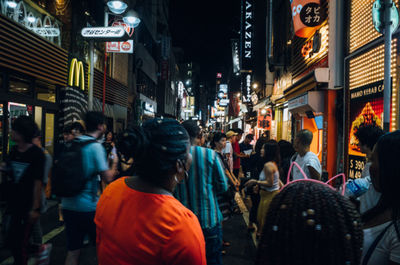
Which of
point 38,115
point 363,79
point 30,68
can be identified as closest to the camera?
point 363,79

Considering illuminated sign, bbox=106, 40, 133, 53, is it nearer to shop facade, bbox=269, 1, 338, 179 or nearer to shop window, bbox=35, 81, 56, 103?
shop window, bbox=35, 81, 56, 103

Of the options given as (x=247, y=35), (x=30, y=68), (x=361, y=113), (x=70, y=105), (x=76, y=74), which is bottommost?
(x=361, y=113)

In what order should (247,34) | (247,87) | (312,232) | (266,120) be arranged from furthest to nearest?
1. (247,87)
2. (247,34)
3. (266,120)
4. (312,232)

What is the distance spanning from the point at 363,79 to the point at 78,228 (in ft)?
24.6

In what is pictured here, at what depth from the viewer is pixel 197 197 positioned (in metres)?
3.11

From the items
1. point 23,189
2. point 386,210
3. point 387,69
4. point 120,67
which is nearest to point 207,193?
point 386,210

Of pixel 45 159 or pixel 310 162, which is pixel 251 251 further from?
pixel 45 159

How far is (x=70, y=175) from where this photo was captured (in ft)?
10.5

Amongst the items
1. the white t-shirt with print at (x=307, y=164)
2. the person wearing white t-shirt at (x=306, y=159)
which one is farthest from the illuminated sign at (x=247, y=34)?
the white t-shirt with print at (x=307, y=164)

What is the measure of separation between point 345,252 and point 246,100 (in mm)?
25872

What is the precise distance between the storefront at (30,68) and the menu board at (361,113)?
8.64 m

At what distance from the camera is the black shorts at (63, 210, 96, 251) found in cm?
328

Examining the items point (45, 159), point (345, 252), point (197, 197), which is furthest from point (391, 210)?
point (45, 159)

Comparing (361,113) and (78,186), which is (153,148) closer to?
(78,186)
